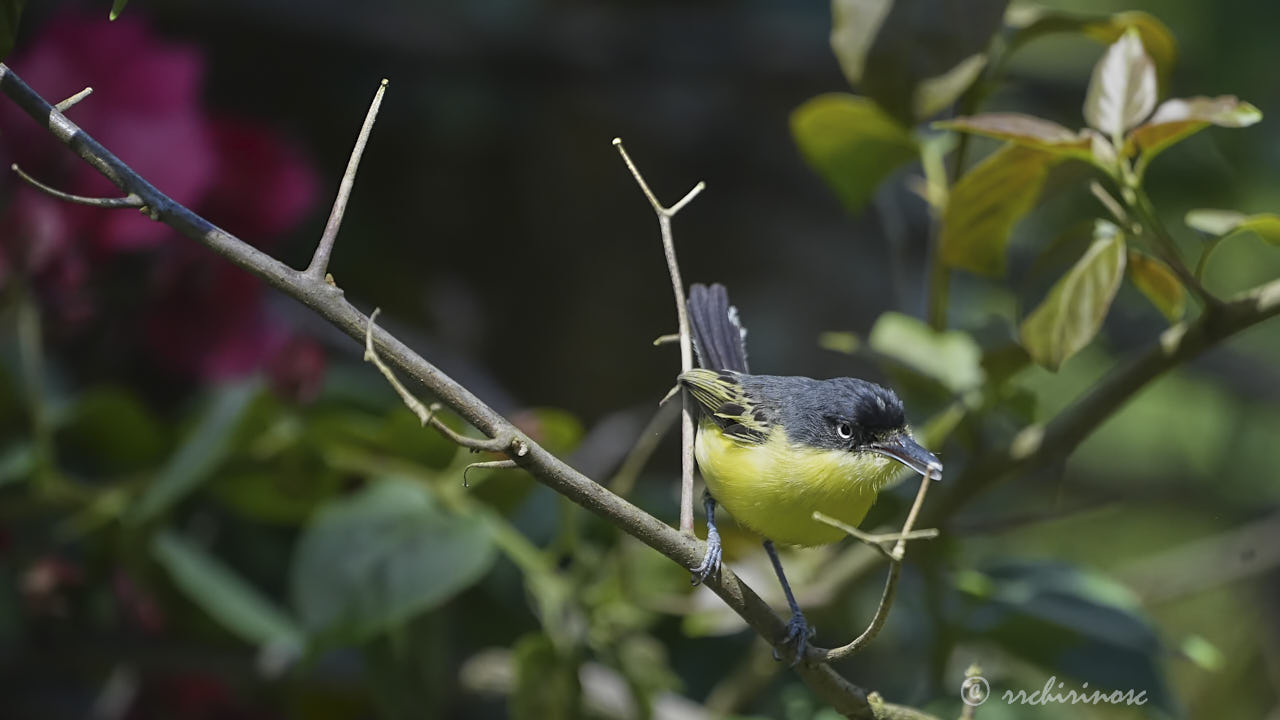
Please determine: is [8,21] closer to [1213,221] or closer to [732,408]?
[732,408]

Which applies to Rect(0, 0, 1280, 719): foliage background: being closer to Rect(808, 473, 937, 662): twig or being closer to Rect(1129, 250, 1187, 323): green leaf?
Rect(1129, 250, 1187, 323): green leaf

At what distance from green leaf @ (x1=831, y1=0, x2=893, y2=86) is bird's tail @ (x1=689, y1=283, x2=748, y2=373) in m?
0.18

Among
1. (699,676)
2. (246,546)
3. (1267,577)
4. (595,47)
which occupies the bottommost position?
(1267,577)

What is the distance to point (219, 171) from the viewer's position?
101 centimetres

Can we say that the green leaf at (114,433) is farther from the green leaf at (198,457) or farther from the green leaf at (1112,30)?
the green leaf at (1112,30)

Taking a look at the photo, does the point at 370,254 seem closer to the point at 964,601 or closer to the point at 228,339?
the point at 228,339

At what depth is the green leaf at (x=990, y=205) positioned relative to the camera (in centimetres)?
62

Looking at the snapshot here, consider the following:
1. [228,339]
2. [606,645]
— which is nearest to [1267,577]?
[606,645]

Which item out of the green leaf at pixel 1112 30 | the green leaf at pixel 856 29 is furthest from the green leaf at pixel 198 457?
the green leaf at pixel 1112 30

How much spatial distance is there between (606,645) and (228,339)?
467 mm

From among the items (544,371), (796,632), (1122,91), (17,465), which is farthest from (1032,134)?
(544,371)

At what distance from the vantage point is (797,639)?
1.60ft

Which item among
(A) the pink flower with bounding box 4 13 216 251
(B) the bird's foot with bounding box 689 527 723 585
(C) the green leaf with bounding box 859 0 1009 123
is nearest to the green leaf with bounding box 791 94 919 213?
(C) the green leaf with bounding box 859 0 1009 123

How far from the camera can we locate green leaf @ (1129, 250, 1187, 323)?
0.62m
